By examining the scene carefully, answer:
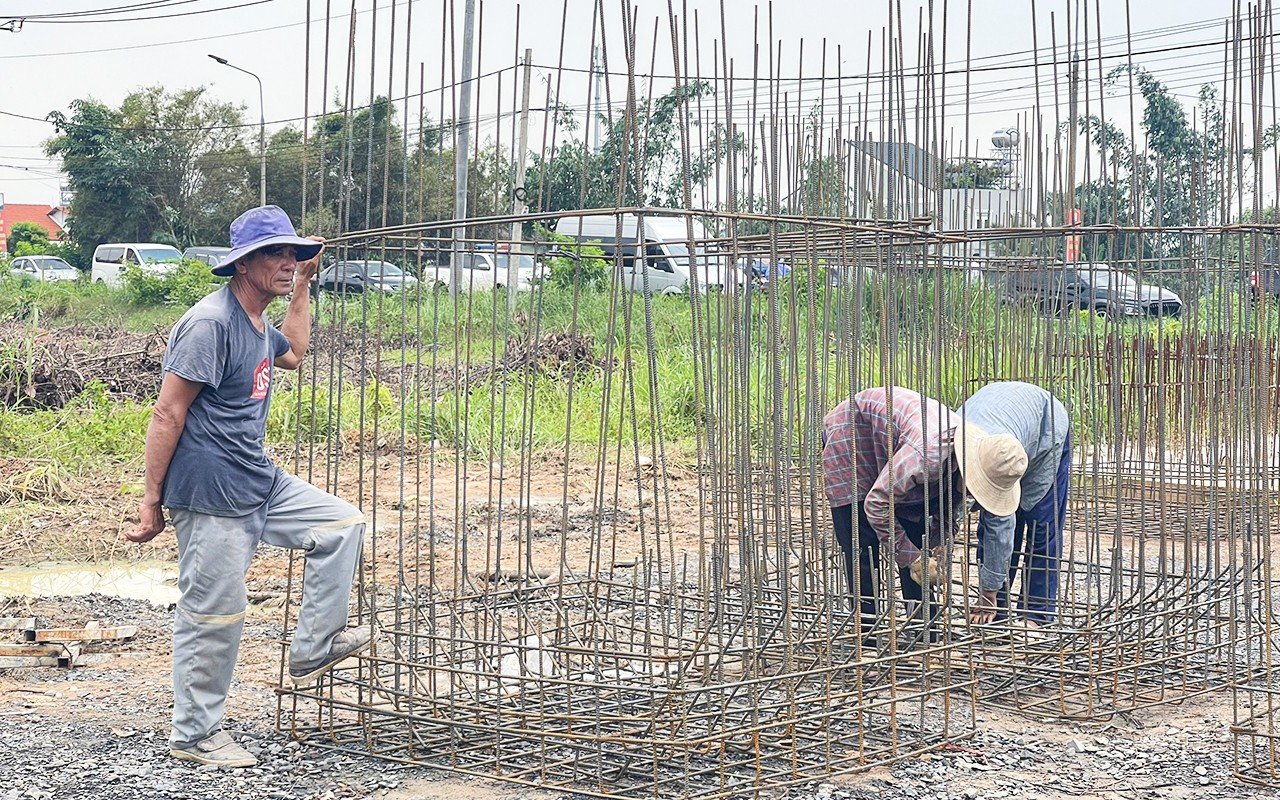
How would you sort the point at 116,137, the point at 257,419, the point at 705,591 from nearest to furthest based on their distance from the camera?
1. the point at 705,591
2. the point at 257,419
3. the point at 116,137

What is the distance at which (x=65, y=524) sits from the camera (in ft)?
31.0

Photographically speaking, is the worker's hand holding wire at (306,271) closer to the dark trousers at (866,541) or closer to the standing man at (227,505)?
the standing man at (227,505)

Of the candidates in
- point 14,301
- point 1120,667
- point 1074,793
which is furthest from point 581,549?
point 14,301

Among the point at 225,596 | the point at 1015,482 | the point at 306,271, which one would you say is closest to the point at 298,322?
the point at 306,271

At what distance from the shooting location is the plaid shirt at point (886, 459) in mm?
5689

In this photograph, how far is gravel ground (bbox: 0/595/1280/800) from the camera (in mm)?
4492

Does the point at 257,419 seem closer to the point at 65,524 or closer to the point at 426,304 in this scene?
the point at 65,524

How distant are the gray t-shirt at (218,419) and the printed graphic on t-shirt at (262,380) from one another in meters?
0.02

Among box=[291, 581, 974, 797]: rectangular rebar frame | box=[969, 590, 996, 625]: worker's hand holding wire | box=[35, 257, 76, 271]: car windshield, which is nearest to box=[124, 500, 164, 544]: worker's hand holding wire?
box=[291, 581, 974, 797]: rectangular rebar frame

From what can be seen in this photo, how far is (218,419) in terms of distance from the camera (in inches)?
184

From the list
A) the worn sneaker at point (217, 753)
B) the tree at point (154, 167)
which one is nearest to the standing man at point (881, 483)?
the worn sneaker at point (217, 753)

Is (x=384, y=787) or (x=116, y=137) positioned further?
(x=116, y=137)

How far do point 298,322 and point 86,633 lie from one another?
2.14 meters

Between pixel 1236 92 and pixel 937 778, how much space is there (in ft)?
9.07
